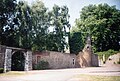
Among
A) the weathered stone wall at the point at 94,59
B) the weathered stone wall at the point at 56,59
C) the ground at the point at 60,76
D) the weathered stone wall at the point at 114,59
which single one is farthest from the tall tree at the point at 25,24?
the weathered stone wall at the point at 114,59

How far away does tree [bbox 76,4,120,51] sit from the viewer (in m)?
29.1

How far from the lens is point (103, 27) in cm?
2934

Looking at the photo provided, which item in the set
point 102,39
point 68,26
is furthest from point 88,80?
point 102,39

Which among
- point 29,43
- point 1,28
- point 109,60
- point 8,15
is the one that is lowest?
point 109,60

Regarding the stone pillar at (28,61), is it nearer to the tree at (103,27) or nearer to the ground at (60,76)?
the ground at (60,76)

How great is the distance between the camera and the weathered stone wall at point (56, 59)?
19188 mm

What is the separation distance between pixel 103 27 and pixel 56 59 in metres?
12.0

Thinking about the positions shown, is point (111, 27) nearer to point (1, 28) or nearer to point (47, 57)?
point (47, 57)

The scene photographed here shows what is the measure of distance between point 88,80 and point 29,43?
13416 millimetres

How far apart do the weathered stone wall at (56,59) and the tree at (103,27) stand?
778cm

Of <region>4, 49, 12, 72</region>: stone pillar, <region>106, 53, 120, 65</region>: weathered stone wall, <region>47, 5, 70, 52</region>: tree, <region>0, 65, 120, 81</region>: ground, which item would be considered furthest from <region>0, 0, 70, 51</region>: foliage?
<region>0, 65, 120, 81</region>: ground

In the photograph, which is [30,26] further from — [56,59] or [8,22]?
[56,59]

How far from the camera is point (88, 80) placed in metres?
8.41

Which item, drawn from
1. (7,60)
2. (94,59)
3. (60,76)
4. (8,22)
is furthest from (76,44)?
(60,76)
